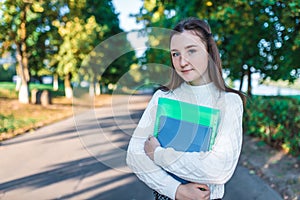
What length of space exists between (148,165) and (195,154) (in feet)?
0.63

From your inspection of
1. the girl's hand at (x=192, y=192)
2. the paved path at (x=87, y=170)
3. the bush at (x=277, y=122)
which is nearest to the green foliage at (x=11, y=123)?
the paved path at (x=87, y=170)

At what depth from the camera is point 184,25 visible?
1.22 metres

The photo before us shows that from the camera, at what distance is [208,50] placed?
4.14 feet

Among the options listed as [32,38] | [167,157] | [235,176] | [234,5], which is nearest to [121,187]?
[235,176]

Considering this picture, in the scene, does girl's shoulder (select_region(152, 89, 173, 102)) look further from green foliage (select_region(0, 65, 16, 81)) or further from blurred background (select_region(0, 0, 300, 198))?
green foliage (select_region(0, 65, 16, 81))

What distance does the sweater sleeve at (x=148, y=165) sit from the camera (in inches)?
46.7

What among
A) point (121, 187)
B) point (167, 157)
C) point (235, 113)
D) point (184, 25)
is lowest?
point (121, 187)

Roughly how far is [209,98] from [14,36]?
15.4 m

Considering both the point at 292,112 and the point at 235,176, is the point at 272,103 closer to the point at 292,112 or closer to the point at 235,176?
the point at 292,112

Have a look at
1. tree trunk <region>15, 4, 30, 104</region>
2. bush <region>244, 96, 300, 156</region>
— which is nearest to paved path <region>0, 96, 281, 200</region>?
bush <region>244, 96, 300, 156</region>

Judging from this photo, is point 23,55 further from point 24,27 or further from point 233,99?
point 233,99

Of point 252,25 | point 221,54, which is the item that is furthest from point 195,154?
point 221,54

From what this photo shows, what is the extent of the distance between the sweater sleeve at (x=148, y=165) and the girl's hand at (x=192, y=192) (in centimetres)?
2

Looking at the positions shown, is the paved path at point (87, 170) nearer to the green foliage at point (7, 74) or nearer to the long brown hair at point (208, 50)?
the long brown hair at point (208, 50)
